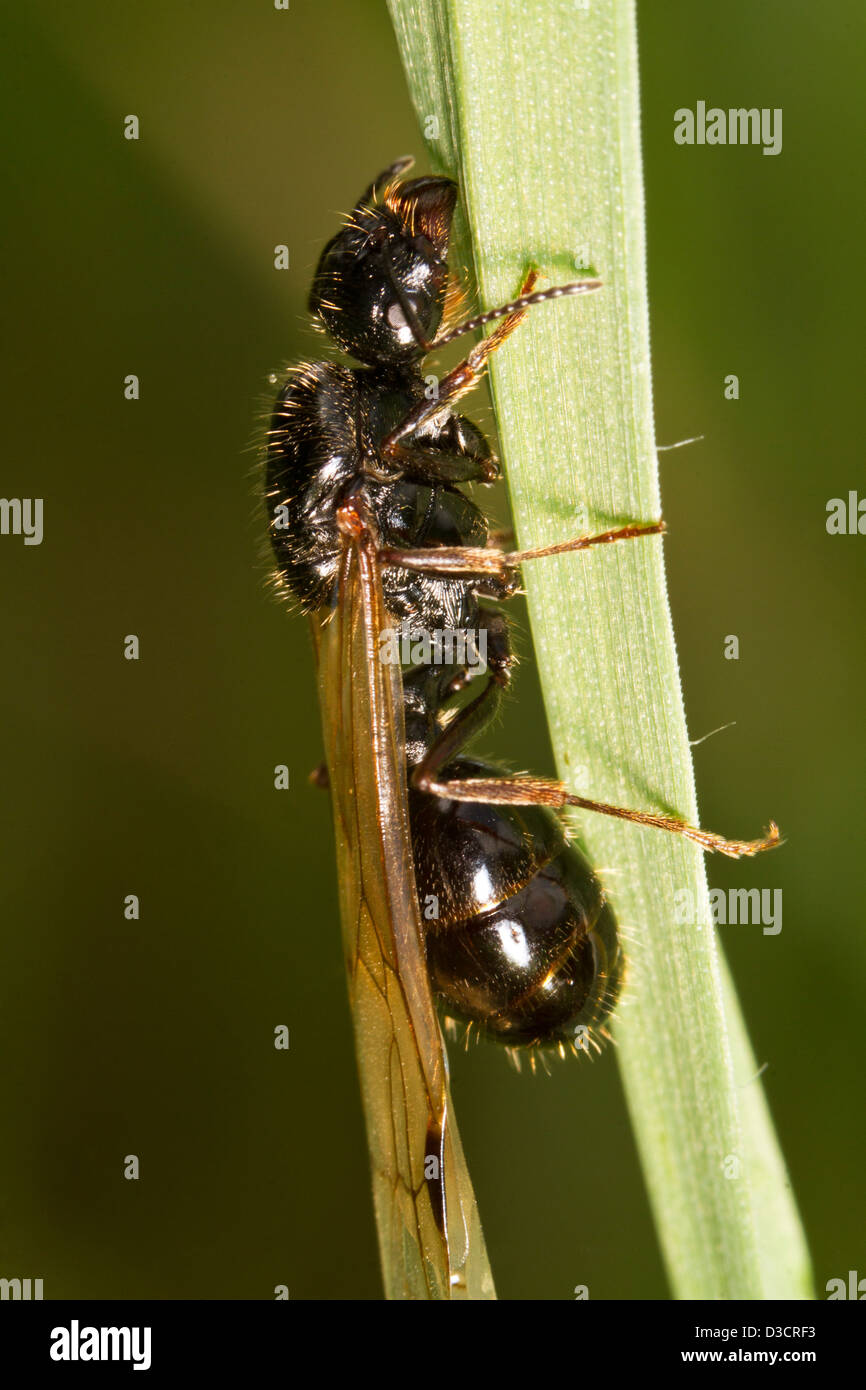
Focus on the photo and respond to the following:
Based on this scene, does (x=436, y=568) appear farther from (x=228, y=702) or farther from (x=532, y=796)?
(x=228, y=702)

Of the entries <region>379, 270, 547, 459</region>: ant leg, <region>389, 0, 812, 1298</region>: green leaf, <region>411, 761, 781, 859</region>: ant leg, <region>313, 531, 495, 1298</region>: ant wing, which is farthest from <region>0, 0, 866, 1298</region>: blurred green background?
<region>313, 531, 495, 1298</region>: ant wing

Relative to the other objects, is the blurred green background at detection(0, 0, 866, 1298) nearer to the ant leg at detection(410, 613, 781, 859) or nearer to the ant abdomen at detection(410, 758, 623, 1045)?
the ant leg at detection(410, 613, 781, 859)

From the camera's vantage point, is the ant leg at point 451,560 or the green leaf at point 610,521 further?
the ant leg at point 451,560

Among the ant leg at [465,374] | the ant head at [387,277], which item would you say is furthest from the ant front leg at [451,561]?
the ant head at [387,277]

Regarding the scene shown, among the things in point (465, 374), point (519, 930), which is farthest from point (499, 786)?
point (465, 374)

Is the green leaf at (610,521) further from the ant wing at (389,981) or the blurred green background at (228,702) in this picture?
the blurred green background at (228,702)

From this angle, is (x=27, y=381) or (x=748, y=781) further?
(x=27, y=381)

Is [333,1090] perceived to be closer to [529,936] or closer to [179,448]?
[529,936]
